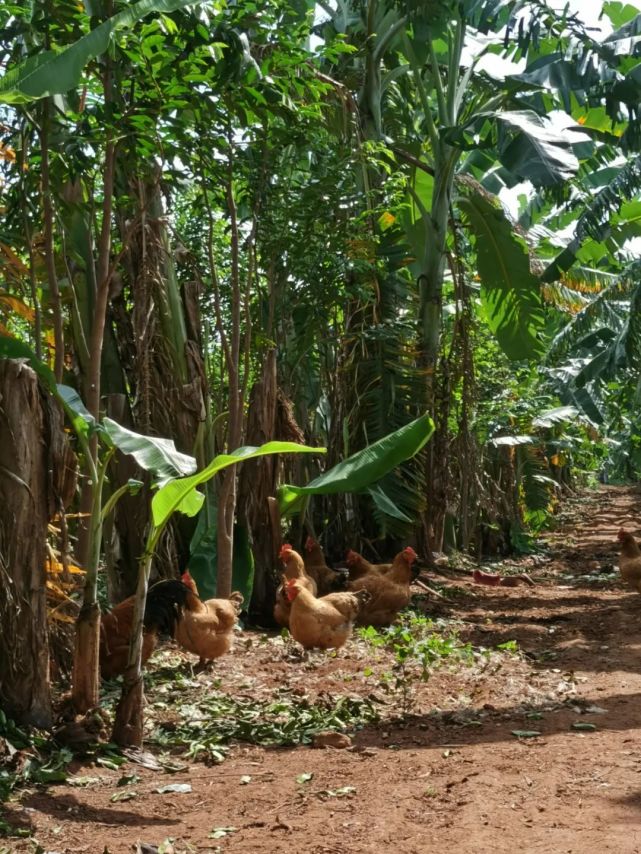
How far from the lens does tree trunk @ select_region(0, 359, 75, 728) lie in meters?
5.50

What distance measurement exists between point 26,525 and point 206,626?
1884 millimetres

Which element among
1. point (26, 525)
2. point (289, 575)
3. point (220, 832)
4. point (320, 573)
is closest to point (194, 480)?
point (26, 525)

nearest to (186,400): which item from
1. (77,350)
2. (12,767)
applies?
(77,350)

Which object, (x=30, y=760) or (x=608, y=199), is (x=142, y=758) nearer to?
(x=30, y=760)

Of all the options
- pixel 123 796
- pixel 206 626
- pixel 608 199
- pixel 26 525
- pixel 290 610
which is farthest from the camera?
pixel 608 199

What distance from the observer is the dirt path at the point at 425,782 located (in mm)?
4379

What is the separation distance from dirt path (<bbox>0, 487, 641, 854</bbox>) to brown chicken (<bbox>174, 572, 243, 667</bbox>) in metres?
0.33

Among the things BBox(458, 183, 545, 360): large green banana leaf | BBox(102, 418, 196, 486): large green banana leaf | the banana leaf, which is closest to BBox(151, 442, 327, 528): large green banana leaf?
BBox(102, 418, 196, 486): large green banana leaf

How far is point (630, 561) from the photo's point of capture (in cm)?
1280

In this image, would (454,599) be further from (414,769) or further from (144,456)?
(144,456)

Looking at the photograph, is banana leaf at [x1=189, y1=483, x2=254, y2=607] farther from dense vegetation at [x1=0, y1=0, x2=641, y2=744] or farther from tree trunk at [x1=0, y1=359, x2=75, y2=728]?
tree trunk at [x1=0, y1=359, x2=75, y2=728]

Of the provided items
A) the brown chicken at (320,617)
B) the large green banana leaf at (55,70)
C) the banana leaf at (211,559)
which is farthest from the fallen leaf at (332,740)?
the large green banana leaf at (55,70)

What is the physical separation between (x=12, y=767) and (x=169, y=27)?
154 inches

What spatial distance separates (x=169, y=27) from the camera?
576 cm
